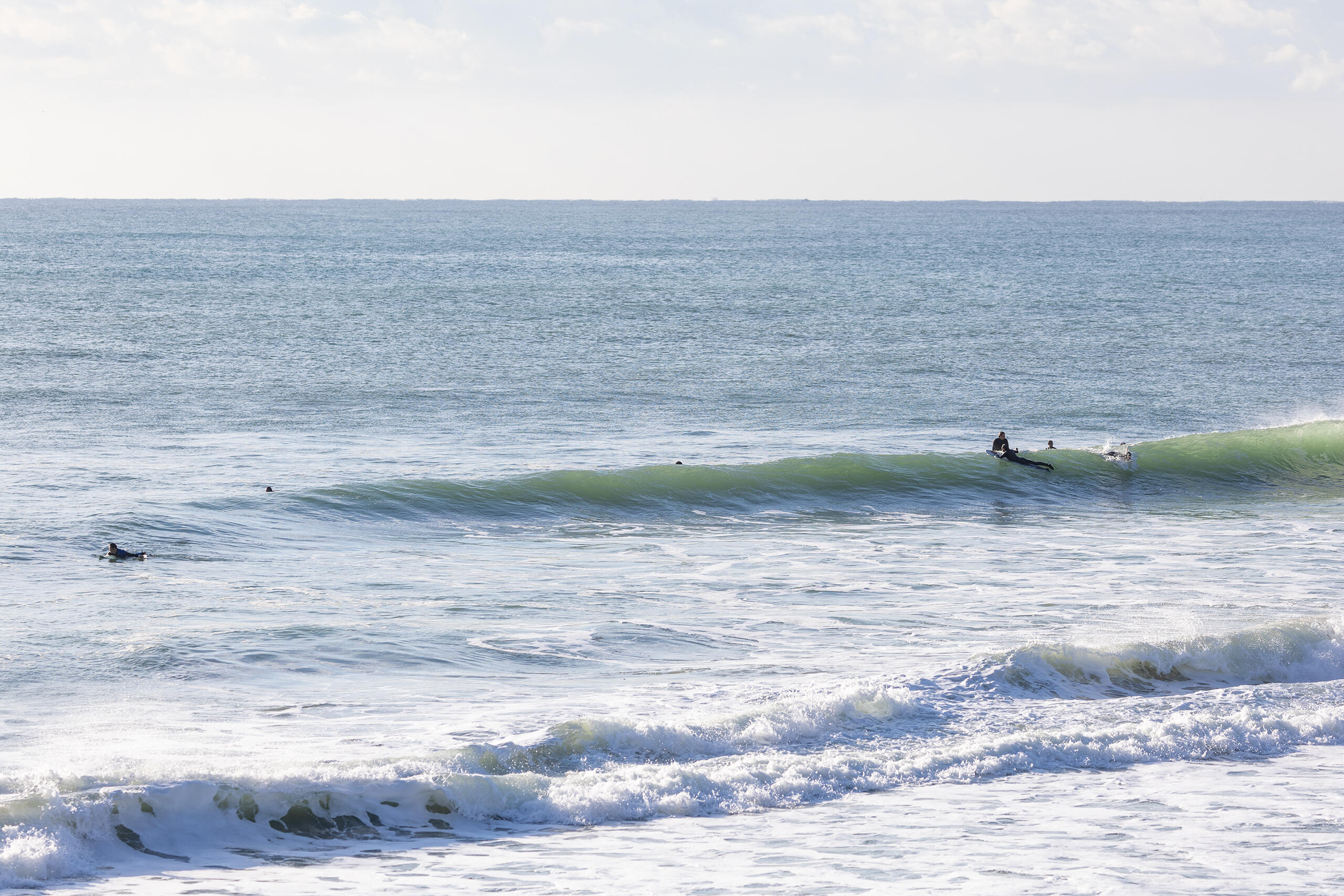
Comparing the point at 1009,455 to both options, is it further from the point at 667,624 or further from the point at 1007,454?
the point at 667,624

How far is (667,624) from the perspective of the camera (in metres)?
17.2

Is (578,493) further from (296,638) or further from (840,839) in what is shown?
(840,839)

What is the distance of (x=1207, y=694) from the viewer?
14.5m

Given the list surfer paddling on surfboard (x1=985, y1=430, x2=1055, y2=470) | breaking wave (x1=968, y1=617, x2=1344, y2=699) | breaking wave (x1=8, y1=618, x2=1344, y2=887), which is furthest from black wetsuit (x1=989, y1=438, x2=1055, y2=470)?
breaking wave (x1=8, y1=618, x2=1344, y2=887)

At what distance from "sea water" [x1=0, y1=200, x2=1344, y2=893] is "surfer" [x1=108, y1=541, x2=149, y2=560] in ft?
0.47

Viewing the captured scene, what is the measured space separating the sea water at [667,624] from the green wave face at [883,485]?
134mm

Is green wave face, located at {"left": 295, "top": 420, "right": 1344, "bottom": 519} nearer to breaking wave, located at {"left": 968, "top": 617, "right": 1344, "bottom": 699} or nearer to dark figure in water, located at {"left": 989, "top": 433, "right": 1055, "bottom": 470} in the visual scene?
dark figure in water, located at {"left": 989, "top": 433, "right": 1055, "bottom": 470}

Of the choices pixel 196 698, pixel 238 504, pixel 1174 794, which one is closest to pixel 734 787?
pixel 1174 794

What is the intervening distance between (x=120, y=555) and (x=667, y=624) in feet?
30.1

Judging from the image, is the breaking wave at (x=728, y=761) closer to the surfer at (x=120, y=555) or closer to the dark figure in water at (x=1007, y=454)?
the surfer at (x=120, y=555)

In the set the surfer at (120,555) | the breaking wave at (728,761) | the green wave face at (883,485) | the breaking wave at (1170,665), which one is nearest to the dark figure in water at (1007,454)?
the green wave face at (883,485)

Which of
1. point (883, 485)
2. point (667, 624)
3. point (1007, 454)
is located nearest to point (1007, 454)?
point (1007, 454)

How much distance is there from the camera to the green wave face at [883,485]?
2609 cm

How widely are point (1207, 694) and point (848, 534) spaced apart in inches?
416
